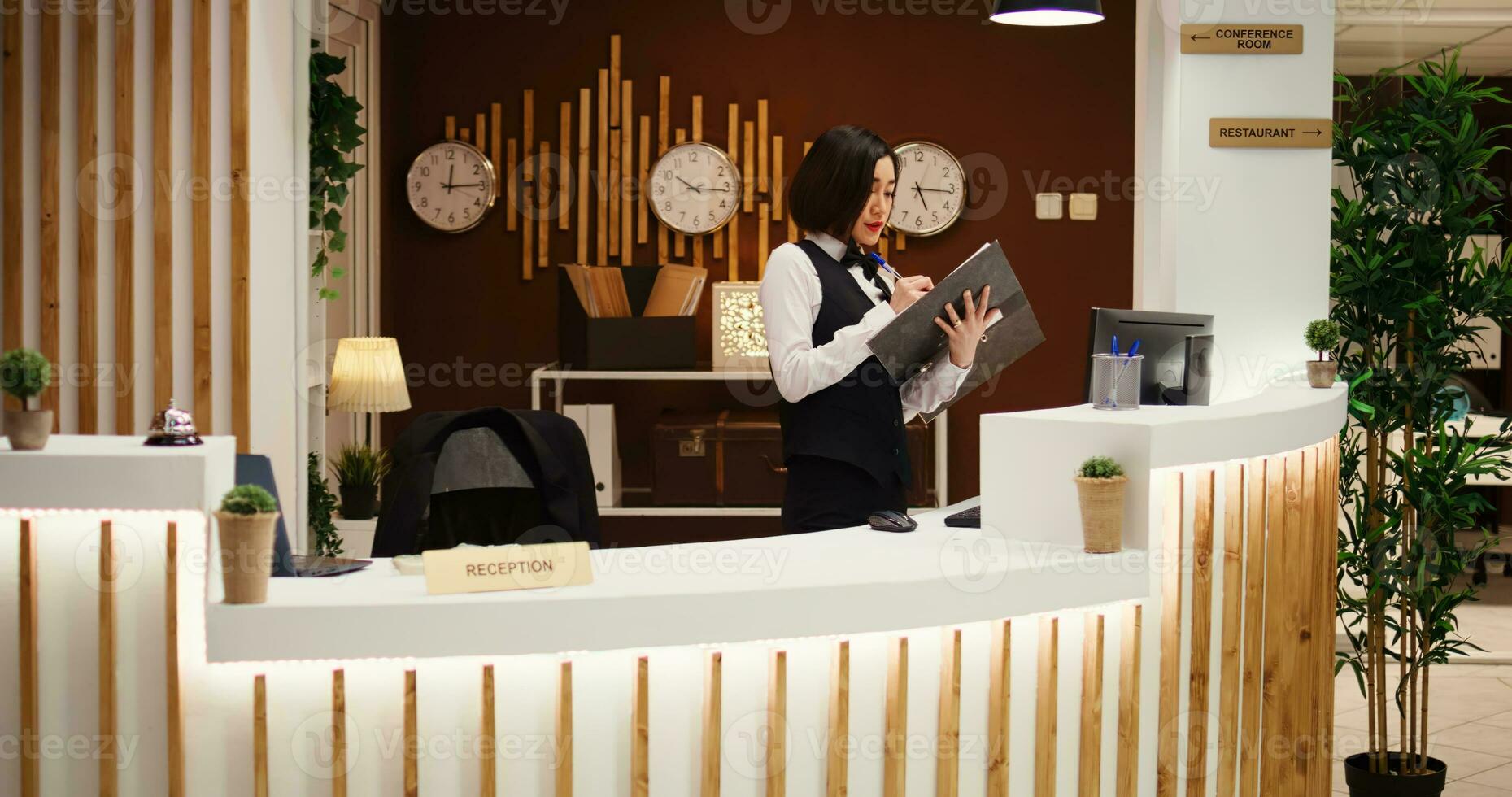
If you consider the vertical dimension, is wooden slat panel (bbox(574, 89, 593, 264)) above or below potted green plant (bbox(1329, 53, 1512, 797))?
above

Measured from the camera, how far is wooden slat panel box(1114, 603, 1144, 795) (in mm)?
2227

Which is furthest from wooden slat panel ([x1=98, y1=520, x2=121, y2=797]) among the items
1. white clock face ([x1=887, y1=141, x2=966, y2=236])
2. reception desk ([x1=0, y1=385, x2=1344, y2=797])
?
white clock face ([x1=887, y1=141, x2=966, y2=236])

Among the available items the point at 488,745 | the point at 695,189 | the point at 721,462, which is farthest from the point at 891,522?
the point at 695,189

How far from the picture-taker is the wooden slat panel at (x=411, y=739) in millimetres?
1792

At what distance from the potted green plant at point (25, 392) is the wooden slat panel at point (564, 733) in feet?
2.52

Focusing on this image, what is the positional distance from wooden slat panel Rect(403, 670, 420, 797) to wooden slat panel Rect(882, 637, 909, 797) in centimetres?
67

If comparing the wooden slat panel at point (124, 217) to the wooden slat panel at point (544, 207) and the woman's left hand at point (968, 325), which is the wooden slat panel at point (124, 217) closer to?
the woman's left hand at point (968, 325)

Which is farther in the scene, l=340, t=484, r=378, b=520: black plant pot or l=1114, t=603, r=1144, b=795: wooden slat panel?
l=340, t=484, r=378, b=520: black plant pot

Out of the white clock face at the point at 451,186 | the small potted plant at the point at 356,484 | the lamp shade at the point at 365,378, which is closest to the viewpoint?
the lamp shade at the point at 365,378

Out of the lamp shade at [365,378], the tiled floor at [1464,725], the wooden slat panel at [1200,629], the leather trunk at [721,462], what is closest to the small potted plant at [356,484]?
the lamp shade at [365,378]

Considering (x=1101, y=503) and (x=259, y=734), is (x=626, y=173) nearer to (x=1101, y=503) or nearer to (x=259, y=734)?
(x=1101, y=503)

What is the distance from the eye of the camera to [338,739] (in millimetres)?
1809

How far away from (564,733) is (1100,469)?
3.04 ft

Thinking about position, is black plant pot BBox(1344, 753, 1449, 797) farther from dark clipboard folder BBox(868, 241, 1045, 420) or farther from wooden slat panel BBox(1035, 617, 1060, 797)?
wooden slat panel BBox(1035, 617, 1060, 797)
